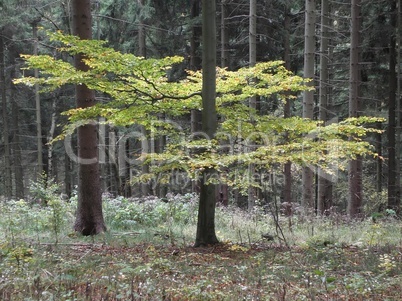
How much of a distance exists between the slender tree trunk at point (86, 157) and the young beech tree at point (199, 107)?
114 centimetres

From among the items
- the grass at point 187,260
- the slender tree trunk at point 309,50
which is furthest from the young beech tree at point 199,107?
the slender tree trunk at point 309,50

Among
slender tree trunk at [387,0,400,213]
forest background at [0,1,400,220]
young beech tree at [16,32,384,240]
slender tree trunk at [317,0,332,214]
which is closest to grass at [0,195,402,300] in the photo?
young beech tree at [16,32,384,240]

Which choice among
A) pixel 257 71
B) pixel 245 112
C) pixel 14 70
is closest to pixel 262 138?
pixel 245 112

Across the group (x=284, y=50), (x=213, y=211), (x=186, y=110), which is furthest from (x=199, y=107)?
(x=284, y=50)

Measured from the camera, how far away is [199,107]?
8.27 metres

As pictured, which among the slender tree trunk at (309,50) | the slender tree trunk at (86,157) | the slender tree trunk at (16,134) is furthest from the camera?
the slender tree trunk at (16,134)

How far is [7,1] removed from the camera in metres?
18.8

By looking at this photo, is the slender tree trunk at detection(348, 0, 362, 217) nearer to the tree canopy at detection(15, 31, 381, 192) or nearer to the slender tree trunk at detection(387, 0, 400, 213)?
the slender tree trunk at detection(387, 0, 400, 213)

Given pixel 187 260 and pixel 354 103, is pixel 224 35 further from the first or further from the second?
pixel 187 260

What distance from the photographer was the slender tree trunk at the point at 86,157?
8898 millimetres

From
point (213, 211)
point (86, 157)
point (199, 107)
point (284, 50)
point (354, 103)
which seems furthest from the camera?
point (284, 50)

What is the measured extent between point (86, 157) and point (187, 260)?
4.03 m

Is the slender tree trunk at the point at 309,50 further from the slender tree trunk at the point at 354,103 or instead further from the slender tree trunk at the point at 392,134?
the slender tree trunk at the point at 392,134

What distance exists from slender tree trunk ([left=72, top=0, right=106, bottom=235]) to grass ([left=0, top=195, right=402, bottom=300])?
0.51m
